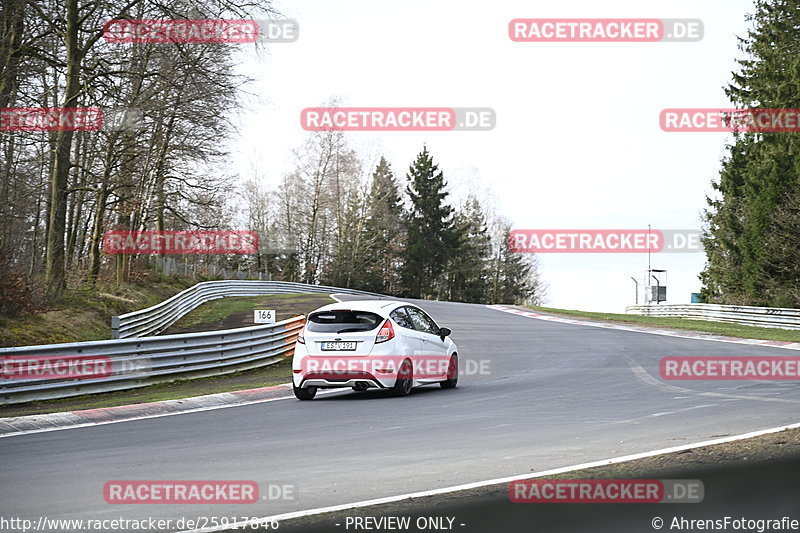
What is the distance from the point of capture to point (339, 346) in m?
13.6

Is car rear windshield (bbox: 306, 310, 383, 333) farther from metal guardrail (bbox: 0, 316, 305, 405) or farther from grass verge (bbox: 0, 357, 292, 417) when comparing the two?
metal guardrail (bbox: 0, 316, 305, 405)

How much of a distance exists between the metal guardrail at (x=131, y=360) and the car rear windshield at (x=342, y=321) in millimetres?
3769

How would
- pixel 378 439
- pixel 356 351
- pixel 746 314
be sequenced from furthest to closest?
pixel 746 314 < pixel 356 351 < pixel 378 439

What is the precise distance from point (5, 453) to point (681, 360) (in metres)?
16.4

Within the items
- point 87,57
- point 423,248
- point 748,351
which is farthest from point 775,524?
point 423,248

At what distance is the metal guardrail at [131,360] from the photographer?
44.2 feet

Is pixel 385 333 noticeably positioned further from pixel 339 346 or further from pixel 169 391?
pixel 169 391

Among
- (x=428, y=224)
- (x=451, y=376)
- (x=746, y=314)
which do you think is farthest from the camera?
(x=428, y=224)

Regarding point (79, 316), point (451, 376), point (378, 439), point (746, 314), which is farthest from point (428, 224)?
point (378, 439)

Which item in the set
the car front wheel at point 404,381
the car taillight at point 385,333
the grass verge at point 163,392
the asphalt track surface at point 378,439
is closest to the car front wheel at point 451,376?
the asphalt track surface at point 378,439

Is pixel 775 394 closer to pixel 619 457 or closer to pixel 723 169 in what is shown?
pixel 619 457

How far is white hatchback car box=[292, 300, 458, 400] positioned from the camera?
44.3ft

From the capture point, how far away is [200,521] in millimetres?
5734

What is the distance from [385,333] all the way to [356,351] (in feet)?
1.83
